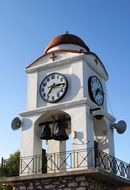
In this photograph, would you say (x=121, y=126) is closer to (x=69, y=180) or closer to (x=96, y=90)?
(x=96, y=90)

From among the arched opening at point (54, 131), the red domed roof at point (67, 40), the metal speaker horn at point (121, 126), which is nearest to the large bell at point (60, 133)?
the arched opening at point (54, 131)

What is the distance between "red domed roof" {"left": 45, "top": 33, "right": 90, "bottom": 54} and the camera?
15.4 meters

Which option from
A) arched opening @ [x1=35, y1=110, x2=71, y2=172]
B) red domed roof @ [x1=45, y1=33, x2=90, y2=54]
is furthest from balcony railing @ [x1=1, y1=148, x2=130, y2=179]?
red domed roof @ [x1=45, y1=33, x2=90, y2=54]

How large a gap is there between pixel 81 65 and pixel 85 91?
40.9 inches

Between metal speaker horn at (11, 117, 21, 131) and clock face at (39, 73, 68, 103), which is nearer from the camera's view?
clock face at (39, 73, 68, 103)

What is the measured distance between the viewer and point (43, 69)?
1494cm

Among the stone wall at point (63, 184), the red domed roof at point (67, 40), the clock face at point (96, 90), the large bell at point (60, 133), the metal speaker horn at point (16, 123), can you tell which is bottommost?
the stone wall at point (63, 184)

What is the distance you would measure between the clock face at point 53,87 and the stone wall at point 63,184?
302 centimetres

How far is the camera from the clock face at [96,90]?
46.3ft

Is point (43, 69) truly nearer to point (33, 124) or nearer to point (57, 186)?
point (33, 124)

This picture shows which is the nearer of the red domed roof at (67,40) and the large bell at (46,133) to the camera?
the large bell at (46,133)

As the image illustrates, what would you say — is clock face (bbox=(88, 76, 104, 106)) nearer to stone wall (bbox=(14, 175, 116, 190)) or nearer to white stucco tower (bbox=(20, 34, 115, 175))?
white stucco tower (bbox=(20, 34, 115, 175))

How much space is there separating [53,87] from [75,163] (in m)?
3.14

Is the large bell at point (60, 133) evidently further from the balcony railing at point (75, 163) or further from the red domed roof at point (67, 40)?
the red domed roof at point (67, 40)
